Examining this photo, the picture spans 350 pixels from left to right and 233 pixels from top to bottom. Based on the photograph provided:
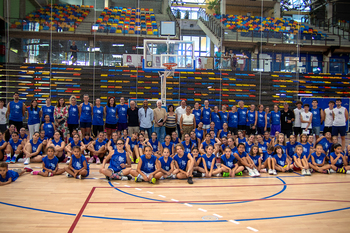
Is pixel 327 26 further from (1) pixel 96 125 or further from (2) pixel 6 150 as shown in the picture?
(2) pixel 6 150

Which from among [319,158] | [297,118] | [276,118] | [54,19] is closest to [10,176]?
[319,158]

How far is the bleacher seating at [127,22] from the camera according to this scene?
15469mm

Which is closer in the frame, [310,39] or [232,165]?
[232,165]

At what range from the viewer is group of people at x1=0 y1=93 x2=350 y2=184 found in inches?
239

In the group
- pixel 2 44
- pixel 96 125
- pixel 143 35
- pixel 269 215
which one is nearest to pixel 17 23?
pixel 2 44

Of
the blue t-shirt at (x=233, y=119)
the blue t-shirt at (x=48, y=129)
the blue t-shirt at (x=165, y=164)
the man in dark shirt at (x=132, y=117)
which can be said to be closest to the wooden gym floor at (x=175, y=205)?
the blue t-shirt at (x=165, y=164)

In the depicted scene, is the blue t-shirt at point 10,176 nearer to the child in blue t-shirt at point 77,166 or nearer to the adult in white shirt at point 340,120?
the child in blue t-shirt at point 77,166

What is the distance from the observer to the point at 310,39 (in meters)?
18.4

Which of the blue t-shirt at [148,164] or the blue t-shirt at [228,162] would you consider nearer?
the blue t-shirt at [148,164]

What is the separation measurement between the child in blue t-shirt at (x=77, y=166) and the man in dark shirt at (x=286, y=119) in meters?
5.97

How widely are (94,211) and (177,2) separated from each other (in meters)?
17.6

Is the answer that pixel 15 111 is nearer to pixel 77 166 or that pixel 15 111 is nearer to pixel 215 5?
pixel 77 166

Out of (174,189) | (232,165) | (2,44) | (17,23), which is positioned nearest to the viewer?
(174,189)

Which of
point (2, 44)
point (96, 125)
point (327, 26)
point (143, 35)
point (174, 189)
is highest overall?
point (327, 26)
